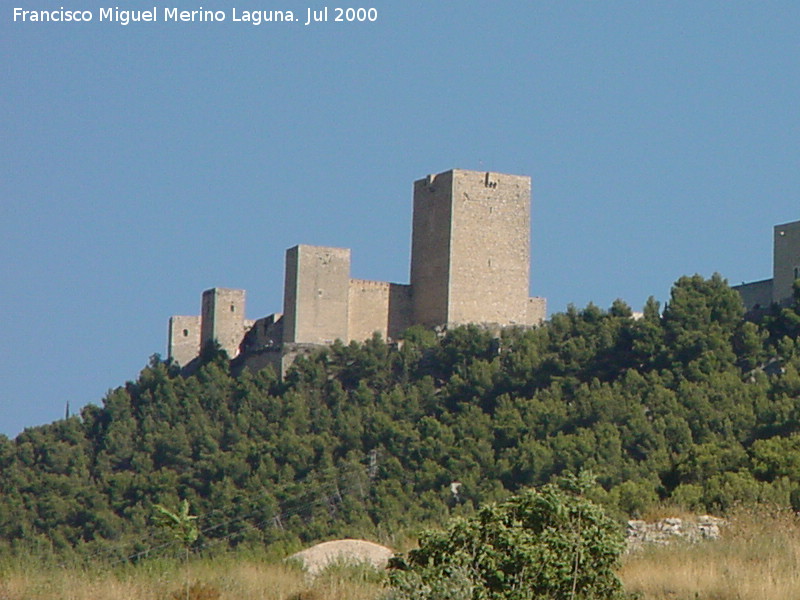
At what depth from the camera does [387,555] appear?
40.7ft

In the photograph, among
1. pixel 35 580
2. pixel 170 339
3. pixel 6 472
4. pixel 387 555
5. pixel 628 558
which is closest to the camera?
pixel 35 580

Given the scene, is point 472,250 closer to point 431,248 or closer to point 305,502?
point 431,248

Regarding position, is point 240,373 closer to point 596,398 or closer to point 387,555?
point 596,398

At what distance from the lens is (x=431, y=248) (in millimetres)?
41250

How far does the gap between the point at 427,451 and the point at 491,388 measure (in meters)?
3.73

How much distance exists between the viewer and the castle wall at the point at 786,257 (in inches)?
1462

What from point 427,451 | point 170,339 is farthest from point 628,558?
point 170,339

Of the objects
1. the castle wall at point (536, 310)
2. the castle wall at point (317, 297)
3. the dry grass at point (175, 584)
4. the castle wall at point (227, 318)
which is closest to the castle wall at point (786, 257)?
the castle wall at point (536, 310)

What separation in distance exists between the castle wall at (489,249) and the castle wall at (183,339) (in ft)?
26.4

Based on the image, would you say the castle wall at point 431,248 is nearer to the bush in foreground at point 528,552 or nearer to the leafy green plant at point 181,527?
the leafy green plant at point 181,527

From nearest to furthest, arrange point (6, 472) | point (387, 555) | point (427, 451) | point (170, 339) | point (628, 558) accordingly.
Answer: point (628, 558) < point (387, 555) < point (427, 451) < point (6, 472) < point (170, 339)

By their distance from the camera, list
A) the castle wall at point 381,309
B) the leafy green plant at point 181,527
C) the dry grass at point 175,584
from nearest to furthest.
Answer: the dry grass at point 175,584
the leafy green plant at point 181,527
the castle wall at point 381,309

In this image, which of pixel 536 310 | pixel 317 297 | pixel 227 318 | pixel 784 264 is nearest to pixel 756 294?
pixel 784 264

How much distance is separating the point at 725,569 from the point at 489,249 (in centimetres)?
3061
